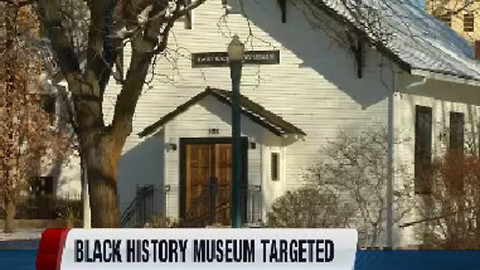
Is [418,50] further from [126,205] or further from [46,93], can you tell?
[46,93]

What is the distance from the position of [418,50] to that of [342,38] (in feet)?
8.69

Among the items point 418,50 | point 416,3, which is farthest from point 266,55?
point 416,3

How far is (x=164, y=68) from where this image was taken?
2934 centimetres

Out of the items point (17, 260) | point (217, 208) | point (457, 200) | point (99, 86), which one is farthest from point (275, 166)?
point (17, 260)

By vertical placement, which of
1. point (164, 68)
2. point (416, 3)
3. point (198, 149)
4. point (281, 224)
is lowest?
point (281, 224)

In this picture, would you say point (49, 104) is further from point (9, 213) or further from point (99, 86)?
point (99, 86)

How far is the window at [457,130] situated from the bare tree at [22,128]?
430 inches

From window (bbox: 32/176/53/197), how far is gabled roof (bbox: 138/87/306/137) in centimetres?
515

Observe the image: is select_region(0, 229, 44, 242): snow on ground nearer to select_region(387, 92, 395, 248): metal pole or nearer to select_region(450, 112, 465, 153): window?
select_region(387, 92, 395, 248): metal pole

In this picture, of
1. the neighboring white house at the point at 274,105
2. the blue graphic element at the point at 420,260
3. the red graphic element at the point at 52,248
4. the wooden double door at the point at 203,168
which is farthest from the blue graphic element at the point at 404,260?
the wooden double door at the point at 203,168

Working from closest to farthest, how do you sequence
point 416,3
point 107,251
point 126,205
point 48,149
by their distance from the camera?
point 107,251 < point 126,205 < point 48,149 < point 416,3

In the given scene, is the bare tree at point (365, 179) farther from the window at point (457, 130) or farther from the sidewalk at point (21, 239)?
the sidewalk at point (21, 239)

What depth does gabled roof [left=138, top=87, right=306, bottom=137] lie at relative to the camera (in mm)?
27375

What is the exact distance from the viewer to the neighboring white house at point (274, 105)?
2727cm
